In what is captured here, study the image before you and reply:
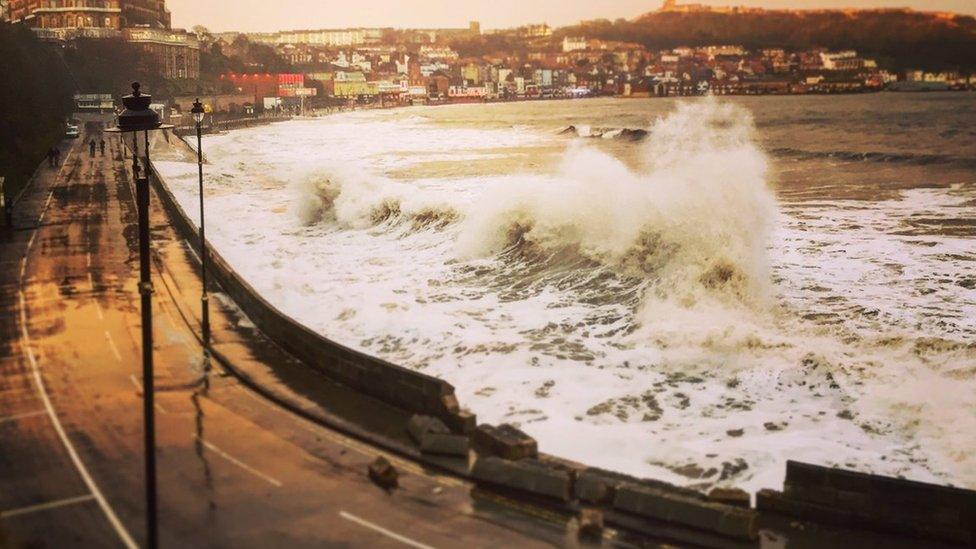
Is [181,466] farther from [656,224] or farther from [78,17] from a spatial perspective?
[78,17]

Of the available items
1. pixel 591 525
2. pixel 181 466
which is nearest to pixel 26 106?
pixel 181 466

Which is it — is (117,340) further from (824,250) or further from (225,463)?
(824,250)

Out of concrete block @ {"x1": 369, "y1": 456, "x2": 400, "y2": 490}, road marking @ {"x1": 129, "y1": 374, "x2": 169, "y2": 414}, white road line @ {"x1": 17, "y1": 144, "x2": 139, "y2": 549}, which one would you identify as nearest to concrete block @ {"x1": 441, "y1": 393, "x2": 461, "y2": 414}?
concrete block @ {"x1": 369, "y1": 456, "x2": 400, "y2": 490}

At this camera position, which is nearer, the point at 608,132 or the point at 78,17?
the point at 608,132

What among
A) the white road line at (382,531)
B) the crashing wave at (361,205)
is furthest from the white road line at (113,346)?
the crashing wave at (361,205)

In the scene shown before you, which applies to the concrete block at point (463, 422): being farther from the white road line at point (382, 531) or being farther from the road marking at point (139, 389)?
the road marking at point (139, 389)

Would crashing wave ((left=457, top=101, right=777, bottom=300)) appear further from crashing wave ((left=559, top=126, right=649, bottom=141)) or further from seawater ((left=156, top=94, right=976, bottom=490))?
crashing wave ((left=559, top=126, right=649, bottom=141))

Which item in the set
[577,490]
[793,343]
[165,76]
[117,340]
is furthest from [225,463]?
[165,76]
